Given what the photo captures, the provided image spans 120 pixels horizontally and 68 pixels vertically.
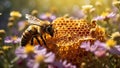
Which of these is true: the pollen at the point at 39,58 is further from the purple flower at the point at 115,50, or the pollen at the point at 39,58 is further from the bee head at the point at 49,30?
the bee head at the point at 49,30

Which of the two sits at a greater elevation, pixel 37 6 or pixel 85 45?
pixel 37 6

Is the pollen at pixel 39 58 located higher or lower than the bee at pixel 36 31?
lower

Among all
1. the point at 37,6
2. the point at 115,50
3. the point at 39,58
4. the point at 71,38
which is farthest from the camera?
the point at 37,6

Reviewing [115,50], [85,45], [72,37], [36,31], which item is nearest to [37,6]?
[36,31]

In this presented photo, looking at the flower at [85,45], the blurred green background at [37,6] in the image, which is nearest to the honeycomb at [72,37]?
the flower at [85,45]

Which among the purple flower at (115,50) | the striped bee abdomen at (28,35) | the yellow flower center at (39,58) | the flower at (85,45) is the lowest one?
the purple flower at (115,50)

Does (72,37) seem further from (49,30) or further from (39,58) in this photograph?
(39,58)

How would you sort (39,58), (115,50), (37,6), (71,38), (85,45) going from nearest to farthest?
(39,58) → (115,50) → (85,45) → (71,38) → (37,6)

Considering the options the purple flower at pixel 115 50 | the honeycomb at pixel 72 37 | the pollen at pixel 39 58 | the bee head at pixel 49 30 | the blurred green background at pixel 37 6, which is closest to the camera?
the pollen at pixel 39 58
